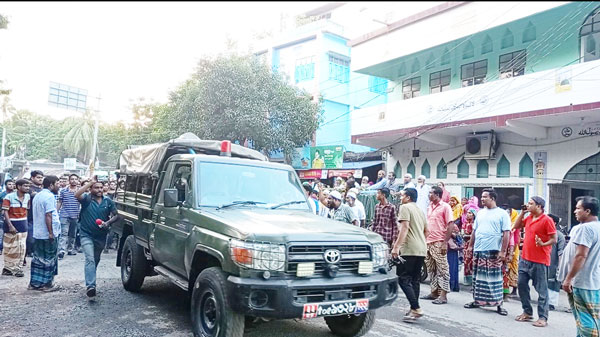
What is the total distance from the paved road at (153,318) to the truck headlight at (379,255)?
111 centimetres

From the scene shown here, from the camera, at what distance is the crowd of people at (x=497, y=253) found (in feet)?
14.4

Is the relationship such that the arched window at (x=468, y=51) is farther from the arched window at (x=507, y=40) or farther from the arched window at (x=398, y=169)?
the arched window at (x=398, y=169)

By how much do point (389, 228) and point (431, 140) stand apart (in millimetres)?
8850

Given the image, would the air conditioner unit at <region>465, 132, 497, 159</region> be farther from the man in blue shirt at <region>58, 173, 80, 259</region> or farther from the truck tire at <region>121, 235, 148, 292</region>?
the man in blue shirt at <region>58, 173, 80, 259</region>

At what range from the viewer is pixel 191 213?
4652 mm

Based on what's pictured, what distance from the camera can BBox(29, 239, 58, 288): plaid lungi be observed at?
6.45 meters

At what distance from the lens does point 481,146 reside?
14.0 metres

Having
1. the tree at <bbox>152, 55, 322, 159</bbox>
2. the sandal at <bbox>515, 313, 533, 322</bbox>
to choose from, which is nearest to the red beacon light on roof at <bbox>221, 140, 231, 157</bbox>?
the sandal at <bbox>515, 313, 533, 322</bbox>

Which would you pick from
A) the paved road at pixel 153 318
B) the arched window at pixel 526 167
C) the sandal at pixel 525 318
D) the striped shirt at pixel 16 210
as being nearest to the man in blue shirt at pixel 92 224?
the paved road at pixel 153 318

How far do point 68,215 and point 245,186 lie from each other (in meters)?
6.99

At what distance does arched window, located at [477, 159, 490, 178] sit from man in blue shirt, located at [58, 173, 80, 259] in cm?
1198

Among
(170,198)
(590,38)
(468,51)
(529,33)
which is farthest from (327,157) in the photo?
(170,198)

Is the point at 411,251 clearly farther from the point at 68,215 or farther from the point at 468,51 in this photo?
the point at 468,51

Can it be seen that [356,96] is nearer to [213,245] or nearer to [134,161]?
[134,161]
